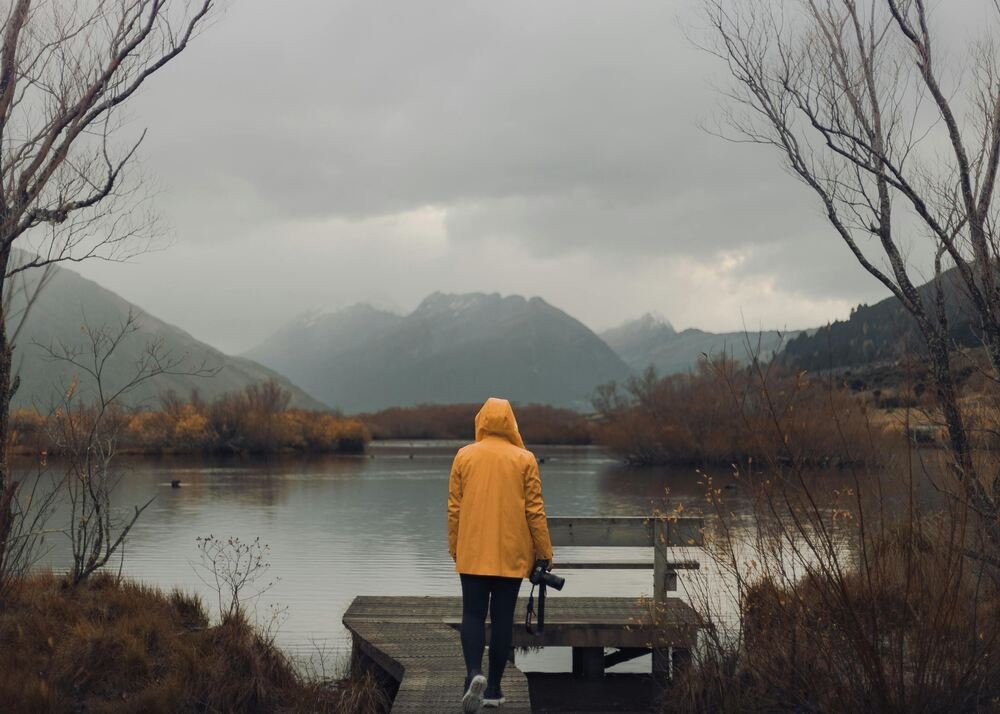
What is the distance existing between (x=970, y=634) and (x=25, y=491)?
95.5ft

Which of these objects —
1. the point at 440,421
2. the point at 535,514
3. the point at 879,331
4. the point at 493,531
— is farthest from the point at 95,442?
the point at 440,421

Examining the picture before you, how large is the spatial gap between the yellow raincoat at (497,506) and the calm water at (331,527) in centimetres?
464

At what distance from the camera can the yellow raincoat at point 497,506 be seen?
21.5ft

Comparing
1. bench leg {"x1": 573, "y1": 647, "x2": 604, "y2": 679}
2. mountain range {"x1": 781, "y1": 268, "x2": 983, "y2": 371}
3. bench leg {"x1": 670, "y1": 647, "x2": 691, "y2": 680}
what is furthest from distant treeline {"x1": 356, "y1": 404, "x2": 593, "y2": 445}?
Result: bench leg {"x1": 670, "y1": 647, "x2": 691, "y2": 680}

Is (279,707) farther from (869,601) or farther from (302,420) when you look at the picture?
(302,420)

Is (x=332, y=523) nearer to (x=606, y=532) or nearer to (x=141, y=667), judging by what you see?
(x=606, y=532)

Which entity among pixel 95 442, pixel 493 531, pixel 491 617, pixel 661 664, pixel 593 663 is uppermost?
pixel 95 442

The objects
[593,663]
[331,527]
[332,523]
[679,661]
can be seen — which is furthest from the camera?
[332,523]

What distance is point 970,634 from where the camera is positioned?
677 centimetres

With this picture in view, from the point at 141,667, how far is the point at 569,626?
351 centimetres

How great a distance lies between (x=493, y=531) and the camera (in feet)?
21.5

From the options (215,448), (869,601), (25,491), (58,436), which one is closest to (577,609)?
(869,601)

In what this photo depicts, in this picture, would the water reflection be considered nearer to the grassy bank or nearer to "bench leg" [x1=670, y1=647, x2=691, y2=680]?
"bench leg" [x1=670, y1=647, x2=691, y2=680]

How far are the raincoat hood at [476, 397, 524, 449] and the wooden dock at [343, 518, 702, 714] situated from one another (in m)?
1.80
